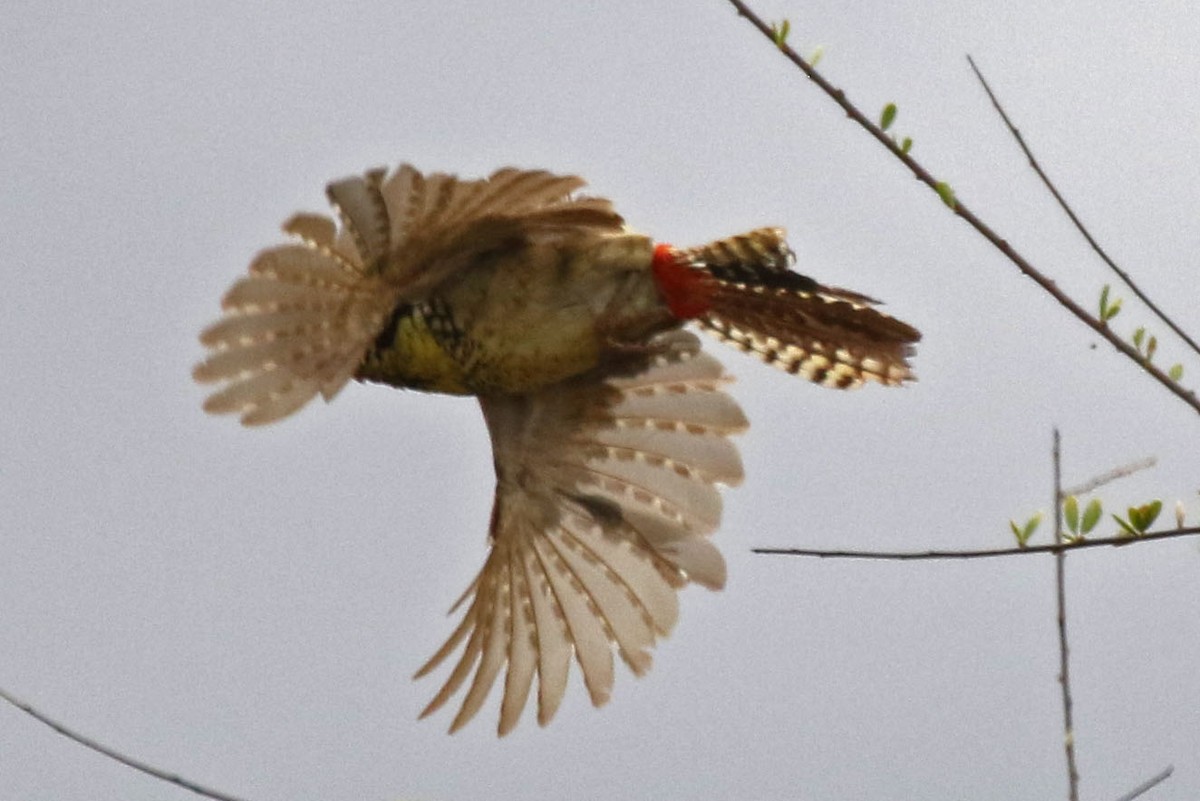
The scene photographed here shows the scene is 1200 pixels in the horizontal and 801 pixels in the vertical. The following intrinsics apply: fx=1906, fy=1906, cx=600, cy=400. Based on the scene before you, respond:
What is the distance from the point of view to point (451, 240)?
560cm

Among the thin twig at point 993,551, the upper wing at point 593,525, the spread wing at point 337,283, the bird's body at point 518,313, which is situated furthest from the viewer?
the upper wing at point 593,525

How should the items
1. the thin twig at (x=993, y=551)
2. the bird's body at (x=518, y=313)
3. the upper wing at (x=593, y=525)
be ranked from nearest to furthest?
the thin twig at (x=993, y=551)
the bird's body at (x=518, y=313)
the upper wing at (x=593, y=525)

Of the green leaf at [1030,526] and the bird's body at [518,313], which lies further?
the bird's body at [518,313]

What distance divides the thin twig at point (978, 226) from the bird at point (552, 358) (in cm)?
163

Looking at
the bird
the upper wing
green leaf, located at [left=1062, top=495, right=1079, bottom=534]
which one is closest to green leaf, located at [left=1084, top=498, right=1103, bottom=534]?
green leaf, located at [left=1062, top=495, right=1079, bottom=534]

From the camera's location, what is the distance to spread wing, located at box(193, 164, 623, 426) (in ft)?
18.0

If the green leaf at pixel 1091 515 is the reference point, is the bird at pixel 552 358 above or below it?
above

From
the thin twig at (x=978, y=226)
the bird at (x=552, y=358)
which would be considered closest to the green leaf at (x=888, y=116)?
the thin twig at (x=978, y=226)

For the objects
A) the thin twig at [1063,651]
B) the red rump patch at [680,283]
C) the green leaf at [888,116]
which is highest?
the red rump patch at [680,283]

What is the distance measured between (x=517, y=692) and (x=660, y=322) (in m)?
1.56

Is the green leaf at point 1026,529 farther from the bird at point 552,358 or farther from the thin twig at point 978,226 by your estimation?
the bird at point 552,358

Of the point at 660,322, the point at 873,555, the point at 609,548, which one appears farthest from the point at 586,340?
the point at 873,555

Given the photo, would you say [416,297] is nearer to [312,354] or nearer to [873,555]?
[312,354]

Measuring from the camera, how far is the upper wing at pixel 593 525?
6.71 metres
